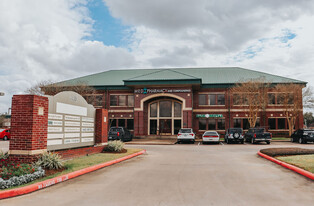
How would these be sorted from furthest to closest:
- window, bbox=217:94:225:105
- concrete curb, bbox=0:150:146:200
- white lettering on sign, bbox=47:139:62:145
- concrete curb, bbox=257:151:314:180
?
window, bbox=217:94:225:105 → white lettering on sign, bbox=47:139:62:145 → concrete curb, bbox=257:151:314:180 → concrete curb, bbox=0:150:146:200

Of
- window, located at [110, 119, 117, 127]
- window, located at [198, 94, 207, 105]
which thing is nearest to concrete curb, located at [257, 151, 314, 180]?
window, located at [198, 94, 207, 105]

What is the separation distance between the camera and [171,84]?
3797cm

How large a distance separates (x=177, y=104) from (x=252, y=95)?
33.1 ft

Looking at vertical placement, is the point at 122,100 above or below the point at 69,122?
above

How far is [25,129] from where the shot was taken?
33.2 ft

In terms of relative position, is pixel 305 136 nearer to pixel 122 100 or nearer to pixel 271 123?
pixel 271 123

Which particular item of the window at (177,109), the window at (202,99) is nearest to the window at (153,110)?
the window at (177,109)

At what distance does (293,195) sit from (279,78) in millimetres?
38659

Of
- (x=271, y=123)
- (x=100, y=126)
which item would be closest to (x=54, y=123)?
(x=100, y=126)

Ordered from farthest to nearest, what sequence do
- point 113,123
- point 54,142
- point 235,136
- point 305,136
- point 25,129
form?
point 113,123, point 305,136, point 235,136, point 54,142, point 25,129

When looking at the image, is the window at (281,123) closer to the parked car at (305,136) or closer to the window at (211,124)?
the window at (211,124)

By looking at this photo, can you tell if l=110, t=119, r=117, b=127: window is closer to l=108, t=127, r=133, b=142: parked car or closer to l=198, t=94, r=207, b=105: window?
l=108, t=127, r=133, b=142: parked car

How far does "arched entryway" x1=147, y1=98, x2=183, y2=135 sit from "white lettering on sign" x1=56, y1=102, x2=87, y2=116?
85.0 ft

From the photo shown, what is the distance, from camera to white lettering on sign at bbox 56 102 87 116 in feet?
39.8
